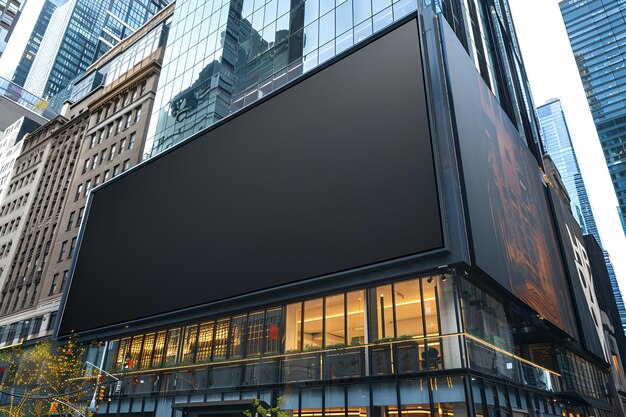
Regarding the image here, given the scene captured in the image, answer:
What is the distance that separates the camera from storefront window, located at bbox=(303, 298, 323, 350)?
2384 centimetres

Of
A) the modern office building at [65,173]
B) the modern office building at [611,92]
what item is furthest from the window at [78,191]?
the modern office building at [611,92]

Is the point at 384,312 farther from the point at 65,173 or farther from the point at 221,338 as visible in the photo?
the point at 65,173

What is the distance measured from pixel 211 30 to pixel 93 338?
32668 millimetres

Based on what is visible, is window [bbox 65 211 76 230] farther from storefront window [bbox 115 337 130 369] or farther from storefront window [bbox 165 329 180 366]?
storefront window [bbox 165 329 180 366]

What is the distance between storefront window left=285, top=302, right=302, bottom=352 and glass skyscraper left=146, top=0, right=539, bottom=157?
713 inches

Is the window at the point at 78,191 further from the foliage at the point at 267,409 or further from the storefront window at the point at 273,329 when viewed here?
the foliage at the point at 267,409

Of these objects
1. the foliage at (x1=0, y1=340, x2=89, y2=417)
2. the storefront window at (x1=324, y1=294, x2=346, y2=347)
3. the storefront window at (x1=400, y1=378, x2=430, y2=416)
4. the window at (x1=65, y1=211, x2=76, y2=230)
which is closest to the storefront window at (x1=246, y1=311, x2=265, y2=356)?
the storefront window at (x1=324, y1=294, x2=346, y2=347)

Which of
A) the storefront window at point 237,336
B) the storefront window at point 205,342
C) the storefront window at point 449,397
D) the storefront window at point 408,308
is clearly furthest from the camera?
the storefront window at point 205,342

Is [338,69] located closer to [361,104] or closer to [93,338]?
[361,104]

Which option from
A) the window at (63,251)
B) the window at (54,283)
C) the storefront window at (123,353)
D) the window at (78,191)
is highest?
the window at (78,191)

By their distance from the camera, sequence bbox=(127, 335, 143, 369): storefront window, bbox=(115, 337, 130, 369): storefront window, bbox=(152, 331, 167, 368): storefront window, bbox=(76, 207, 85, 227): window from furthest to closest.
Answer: bbox=(76, 207, 85, 227): window, bbox=(115, 337, 130, 369): storefront window, bbox=(127, 335, 143, 369): storefront window, bbox=(152, 331, 167, 368): storefront window

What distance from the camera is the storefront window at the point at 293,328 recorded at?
24.5 m

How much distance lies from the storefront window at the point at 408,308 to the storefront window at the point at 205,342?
41.3ft

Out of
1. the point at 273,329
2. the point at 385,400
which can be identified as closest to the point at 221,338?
the point at 273,329
